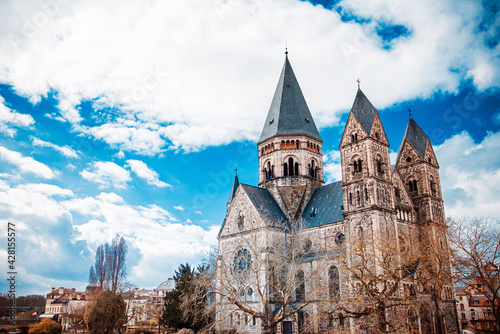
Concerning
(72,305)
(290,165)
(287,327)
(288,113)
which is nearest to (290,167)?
(290,165)

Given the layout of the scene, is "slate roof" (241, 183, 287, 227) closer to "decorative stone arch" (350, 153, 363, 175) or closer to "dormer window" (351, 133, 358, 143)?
"decorative stone arch" (350, 153, 363, 175)

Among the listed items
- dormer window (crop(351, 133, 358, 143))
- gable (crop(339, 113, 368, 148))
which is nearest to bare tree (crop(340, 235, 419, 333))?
dormer window (crop(351, 133, 358, 143))

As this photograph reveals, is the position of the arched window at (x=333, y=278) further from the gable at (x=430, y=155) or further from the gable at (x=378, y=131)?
the gable at (x=430, y=155)

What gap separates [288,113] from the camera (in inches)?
2189

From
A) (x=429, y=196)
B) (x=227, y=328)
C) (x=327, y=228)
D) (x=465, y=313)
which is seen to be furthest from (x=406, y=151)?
(x=465, y=313)

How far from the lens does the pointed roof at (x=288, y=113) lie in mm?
54406

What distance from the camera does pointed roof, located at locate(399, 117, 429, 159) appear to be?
4909 cm

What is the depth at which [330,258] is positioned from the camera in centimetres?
4066

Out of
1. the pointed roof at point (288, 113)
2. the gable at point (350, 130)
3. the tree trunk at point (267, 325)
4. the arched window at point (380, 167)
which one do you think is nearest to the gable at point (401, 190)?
the arched window at point (380, 167)

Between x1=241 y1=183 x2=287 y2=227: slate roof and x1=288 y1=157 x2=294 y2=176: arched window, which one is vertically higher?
x1=288 y1=157 x2=294 y2=176: arched window

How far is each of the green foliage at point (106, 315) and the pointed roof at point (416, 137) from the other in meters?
38.4

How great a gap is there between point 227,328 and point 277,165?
69.6ft

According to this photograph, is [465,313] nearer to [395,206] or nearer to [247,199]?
[395,206]

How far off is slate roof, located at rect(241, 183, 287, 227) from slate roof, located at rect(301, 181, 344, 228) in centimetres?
311
